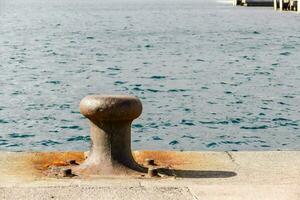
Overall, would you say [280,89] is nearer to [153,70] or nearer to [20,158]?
[153,70]

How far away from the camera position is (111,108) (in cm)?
675

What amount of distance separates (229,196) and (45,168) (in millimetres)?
2134

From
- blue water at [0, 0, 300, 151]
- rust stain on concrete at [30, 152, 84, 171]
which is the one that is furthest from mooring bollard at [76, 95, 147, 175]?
blue water at [0, 0, 300, 151]

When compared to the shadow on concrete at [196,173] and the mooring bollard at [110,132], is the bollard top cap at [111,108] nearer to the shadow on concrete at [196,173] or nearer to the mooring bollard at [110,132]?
the mooring bollard at [110,132]

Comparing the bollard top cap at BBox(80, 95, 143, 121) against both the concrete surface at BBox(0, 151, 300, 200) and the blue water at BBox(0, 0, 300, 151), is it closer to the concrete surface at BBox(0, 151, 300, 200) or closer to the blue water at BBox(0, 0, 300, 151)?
the concrete surface at BBox(0, 151, 300, 200)

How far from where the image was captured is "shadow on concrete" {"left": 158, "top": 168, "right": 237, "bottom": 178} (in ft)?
22.3

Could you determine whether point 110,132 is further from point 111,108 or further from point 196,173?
point 196,173

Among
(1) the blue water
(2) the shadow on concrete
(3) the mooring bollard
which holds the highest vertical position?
(3) the mooring bollard

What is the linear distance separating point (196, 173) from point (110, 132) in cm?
96

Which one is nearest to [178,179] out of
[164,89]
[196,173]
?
[196,173]

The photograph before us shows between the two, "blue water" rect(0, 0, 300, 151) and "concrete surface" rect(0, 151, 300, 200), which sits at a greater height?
"concrete surface" rect(0, 151, 300, 200)

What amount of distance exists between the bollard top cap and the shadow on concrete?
0.66 m

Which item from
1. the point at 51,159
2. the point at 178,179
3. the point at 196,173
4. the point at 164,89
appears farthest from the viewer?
the point at 164,89

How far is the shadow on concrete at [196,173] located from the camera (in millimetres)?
6805
